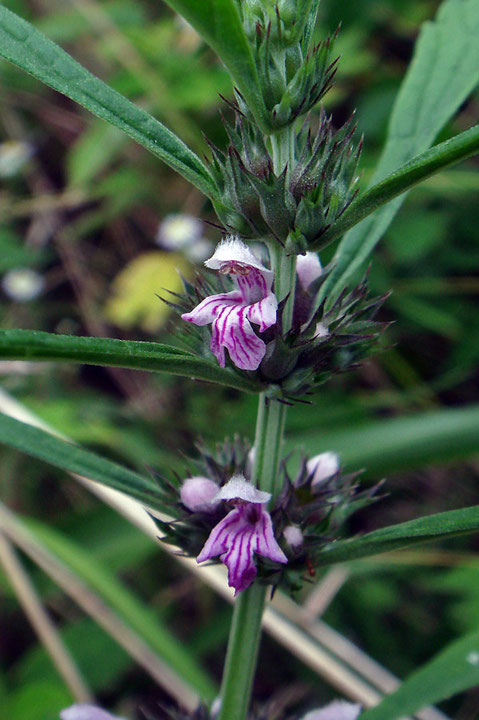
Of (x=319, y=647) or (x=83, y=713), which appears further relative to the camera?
(x=319, y=647)

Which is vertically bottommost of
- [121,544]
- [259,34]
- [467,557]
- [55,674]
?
[467,557]

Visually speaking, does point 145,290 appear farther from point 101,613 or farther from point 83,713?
point 83,713

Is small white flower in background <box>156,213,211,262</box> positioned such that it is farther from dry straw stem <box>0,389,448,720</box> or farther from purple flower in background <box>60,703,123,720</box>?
purple flower in background <box>60,703,123,720</box>

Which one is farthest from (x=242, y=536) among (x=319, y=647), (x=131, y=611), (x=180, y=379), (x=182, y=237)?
(x=182, y=237)

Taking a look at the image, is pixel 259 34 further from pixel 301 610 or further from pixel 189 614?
pixel 189 614

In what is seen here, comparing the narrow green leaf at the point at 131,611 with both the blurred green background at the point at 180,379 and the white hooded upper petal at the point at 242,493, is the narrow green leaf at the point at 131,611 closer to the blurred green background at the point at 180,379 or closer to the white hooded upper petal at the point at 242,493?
the blurred green background at the point at 180,379

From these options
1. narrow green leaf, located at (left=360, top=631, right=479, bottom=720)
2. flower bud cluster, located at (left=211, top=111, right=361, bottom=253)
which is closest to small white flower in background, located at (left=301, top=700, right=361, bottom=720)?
narrow green leaf, located at (left=360, top=631, right=479, bottom=720)

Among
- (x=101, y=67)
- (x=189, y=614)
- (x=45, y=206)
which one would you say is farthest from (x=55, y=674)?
(x=101, y=67)
